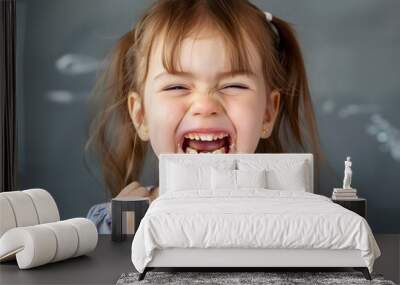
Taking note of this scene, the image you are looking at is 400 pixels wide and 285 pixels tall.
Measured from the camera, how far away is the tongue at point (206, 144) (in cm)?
735

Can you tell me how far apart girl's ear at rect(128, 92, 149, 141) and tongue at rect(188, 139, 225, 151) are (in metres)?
0.51

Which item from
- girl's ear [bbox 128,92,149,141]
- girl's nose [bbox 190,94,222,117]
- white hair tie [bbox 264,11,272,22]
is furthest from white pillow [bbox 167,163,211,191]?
white hair tie [bbox 264,11,272,22]

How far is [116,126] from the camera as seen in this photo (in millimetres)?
7566

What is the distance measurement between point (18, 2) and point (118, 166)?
2.03m

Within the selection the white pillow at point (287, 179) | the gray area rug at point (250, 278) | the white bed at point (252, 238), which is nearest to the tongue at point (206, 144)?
the white pillow at point (287, 179)

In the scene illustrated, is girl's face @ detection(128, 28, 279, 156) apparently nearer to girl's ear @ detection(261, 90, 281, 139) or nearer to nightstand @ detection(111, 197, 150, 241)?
girl's ear @ detection(261, 90, 281, 139)

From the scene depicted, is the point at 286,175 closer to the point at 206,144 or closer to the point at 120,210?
the point at 206,144

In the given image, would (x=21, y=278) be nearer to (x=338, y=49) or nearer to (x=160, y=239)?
(x=160, y=239)

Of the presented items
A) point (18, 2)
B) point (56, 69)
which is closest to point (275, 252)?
point (56, 69)

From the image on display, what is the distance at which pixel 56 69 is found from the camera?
7.68 m

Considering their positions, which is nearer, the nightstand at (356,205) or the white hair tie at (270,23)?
the nightstand at (356,205)

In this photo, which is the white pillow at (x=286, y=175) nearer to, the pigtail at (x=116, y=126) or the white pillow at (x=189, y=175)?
the white pillow at (x=189, y=175)

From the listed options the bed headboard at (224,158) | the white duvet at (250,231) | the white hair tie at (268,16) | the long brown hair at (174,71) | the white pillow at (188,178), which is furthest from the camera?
the white hair tie at (268,16)

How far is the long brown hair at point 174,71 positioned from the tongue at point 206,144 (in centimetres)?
42
